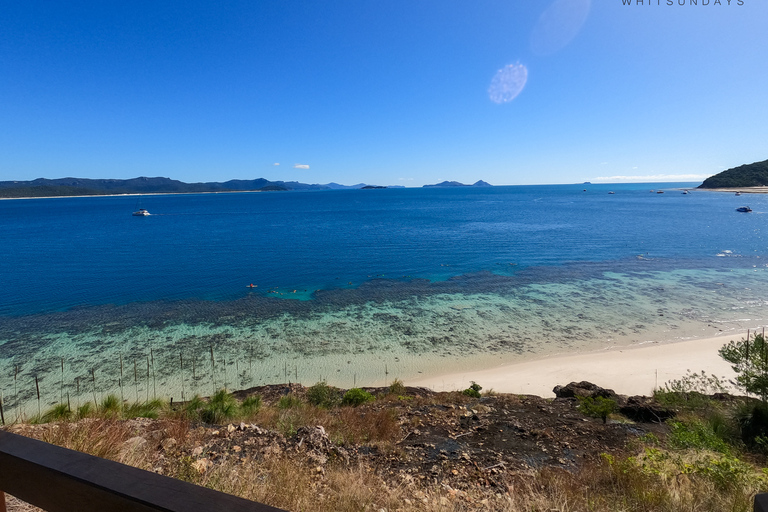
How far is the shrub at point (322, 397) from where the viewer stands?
1335 centimetres

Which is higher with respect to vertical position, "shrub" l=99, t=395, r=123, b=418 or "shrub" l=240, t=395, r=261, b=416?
"shrub" l=99, t=395, r=123, b=418

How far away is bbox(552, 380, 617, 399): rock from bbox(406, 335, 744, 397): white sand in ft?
4.01

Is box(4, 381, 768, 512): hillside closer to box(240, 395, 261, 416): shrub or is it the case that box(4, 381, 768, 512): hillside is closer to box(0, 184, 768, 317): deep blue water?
box(240, 395, 261, 416): shrub

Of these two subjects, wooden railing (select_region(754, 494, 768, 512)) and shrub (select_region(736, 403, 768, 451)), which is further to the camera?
shrub (select_region(736, 403, 768, 451))

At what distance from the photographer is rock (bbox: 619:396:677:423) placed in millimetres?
12141

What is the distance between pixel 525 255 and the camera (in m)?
45.0

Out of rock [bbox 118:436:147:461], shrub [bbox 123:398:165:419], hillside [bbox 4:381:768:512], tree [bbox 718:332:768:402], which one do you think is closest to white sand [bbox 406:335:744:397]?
hillside [bbox 4:381:768:512]

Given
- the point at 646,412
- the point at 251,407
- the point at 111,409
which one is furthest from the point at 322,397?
the point at 646,412

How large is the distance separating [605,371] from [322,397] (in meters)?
14.2

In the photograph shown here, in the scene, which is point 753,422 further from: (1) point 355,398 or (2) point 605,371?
(1) point 355,398

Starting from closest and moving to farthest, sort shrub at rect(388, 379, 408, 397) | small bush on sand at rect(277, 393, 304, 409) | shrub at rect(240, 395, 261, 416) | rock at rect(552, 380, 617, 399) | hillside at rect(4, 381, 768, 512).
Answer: hillside at rect(4, 381, 768, 512), shrub at rect(240, 395, 261, 416), small bush on sand at rect(277, 393, 304, 409), rock at rect(552, 380, 617, 399), shrub at rect(388, 379, 408, 397)

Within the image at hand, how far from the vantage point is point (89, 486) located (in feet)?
5.33

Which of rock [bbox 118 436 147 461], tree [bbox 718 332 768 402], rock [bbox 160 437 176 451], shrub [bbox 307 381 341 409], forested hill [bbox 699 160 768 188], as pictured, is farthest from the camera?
forested hill [bbox 699 160 768 188]

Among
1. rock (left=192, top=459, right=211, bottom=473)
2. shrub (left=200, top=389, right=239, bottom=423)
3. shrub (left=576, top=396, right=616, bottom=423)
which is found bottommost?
shrub (left=576, top=396, right=616, bottom=423)
